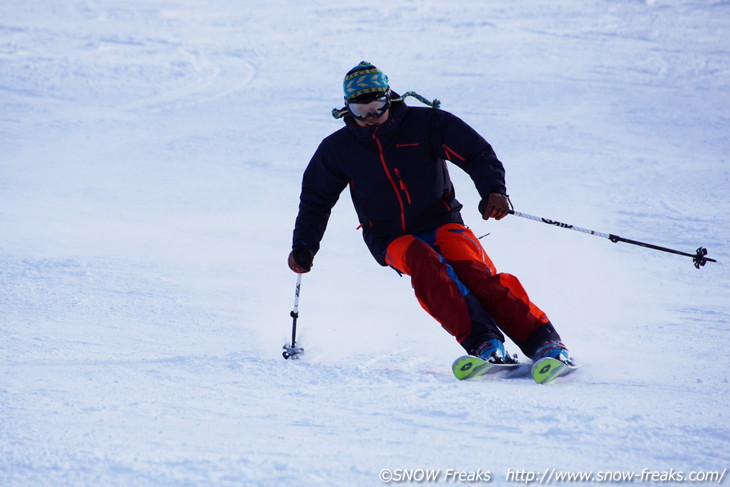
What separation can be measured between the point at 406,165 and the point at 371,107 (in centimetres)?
34

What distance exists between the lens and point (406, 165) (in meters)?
4.18

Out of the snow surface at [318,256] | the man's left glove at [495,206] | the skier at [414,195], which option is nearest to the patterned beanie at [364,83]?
the skier at [414,195]

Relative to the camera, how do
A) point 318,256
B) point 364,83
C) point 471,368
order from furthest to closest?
point 318,256 → point 364,83 → point 471,368

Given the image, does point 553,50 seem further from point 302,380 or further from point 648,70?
point 302,380

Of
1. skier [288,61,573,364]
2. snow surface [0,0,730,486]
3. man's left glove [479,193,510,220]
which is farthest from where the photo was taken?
man's left glove [479,193,510,220]

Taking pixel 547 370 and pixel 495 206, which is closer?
pixel 547 370

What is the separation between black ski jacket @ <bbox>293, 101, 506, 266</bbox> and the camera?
4.16 metres

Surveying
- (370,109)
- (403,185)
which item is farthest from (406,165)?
(370,109)

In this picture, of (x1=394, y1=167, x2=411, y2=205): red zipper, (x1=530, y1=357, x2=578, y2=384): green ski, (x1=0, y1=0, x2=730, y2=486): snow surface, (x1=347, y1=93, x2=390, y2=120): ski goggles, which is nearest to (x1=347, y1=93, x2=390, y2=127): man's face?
(x1=347, y1=93, x2=390, y2=120): ski goggles

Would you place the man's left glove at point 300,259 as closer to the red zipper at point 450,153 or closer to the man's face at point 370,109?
the man's face at point 370,109

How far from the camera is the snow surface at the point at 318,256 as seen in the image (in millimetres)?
2596

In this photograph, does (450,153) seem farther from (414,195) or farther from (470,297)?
(470,297)

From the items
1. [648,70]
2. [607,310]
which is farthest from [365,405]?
[648,70]

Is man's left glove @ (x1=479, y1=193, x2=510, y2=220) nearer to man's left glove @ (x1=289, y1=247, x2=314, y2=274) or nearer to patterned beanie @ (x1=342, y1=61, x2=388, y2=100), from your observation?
patterned beanie @ (x1=342, y1=61, x2=388, y2=100)
